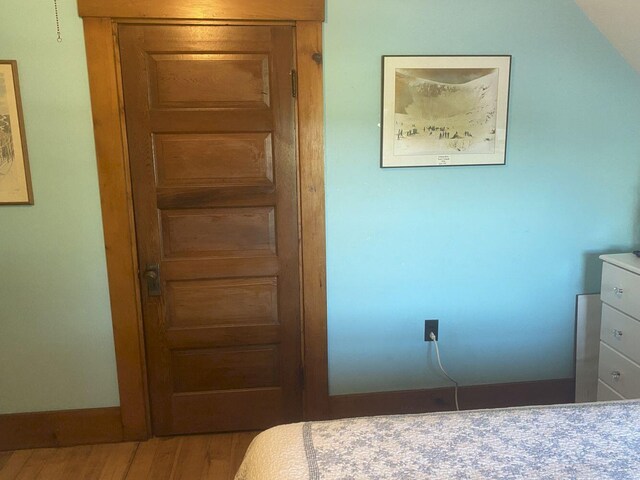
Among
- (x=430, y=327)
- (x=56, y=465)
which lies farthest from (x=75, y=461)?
(x=430, y=327)

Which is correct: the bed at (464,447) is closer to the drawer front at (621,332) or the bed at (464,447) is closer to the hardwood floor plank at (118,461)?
the drawer front at (621,332)

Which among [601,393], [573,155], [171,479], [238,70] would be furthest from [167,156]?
[601,393]

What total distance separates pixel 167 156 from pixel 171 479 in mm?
1397

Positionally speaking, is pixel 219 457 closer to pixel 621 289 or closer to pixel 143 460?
pixel 143 460

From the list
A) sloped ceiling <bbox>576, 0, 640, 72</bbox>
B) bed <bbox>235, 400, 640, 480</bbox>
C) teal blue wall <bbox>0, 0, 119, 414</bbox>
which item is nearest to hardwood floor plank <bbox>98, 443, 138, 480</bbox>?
teal blue wall <bbox>0, 0, 119, 414</bbox>

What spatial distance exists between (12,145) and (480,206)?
82.7 inches

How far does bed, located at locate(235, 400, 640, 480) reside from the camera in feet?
3.76

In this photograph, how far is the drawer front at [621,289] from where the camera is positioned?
6.86 feet

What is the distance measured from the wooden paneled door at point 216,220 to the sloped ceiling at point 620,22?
4.40 feet

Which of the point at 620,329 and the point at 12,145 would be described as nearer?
the point at 12,145

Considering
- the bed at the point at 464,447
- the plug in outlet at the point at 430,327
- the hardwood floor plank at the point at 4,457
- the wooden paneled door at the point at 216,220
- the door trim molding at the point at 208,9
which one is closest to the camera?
the bed at the point at 464,447

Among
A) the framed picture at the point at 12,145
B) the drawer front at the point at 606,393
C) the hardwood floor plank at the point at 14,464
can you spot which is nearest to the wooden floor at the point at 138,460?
the hardwood floor plank at the point at 14,464

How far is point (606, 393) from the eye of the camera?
2334 millimetres

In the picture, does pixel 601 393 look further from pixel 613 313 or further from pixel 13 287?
pixel 13 287
